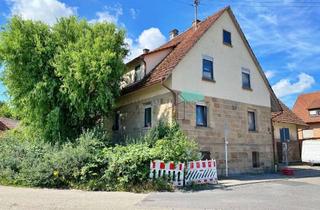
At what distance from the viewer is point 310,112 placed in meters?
44.2

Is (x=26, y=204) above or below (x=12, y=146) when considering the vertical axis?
below

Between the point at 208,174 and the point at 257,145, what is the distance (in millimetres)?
8051

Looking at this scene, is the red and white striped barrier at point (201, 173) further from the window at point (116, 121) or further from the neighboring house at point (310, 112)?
the neighboring house at point (310, 112)

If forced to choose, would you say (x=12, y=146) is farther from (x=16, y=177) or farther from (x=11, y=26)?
(x=11, y=26)

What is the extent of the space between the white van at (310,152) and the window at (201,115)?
586 inches

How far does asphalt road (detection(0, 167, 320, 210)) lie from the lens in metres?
9.44

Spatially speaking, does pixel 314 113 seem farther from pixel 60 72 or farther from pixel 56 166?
pixel 56 166

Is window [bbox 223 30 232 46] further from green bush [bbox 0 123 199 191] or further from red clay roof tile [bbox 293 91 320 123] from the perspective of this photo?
red clay roof tile [bbox 293 91 320 123]

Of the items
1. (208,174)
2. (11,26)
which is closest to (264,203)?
(208,174)

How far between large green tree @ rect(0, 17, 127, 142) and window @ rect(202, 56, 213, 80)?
4605 millimetres

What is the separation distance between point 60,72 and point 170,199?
972cm

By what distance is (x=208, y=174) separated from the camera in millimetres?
14586

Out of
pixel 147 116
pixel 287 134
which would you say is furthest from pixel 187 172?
pixel 287 134

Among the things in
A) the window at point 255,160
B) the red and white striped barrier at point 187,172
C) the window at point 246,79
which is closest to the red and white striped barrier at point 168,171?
the red and white striped barrier at point 187,172
